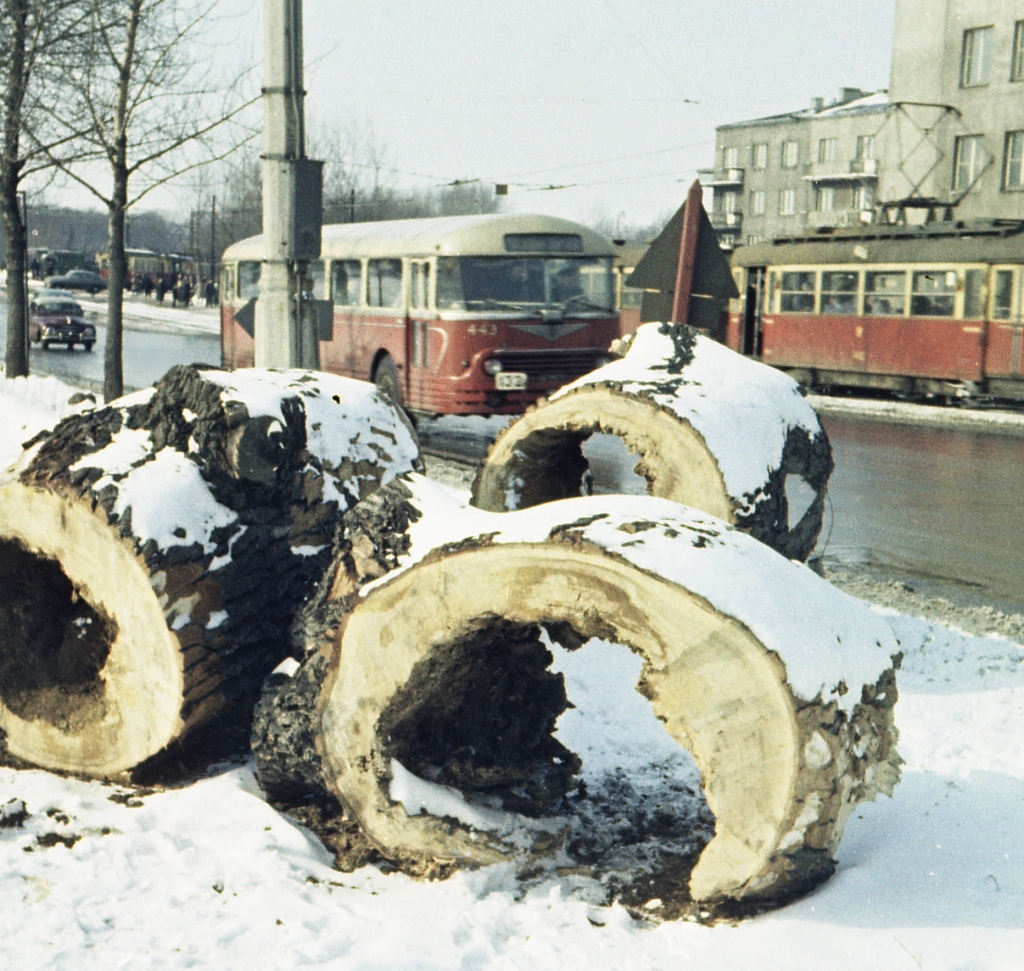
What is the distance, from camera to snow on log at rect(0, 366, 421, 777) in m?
3.96

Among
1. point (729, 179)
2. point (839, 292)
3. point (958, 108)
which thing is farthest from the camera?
point (729, 179)

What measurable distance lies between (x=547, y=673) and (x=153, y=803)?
123 centimetres

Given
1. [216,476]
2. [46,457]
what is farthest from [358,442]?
[46,457]

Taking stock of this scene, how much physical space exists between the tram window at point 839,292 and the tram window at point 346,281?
9.45 meters

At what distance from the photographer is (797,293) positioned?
23.4 m

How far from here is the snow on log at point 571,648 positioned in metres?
2.89

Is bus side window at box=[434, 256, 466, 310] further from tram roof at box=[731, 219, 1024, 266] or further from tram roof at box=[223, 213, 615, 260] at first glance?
tram roof at box=[731, 219, 1024, 266]

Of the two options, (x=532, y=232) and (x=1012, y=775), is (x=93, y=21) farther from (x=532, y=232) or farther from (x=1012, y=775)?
(x=1012, y=775)

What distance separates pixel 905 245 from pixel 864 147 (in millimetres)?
55781

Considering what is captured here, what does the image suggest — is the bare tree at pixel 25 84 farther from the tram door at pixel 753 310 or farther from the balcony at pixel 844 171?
the balcony at pixel 844 171

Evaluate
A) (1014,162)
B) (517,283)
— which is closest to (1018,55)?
(1014,162)

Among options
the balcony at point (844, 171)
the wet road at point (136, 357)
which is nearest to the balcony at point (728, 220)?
the balcony at point (844, 171)

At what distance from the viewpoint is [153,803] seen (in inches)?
151

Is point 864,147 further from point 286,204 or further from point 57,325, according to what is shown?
point 286,204
